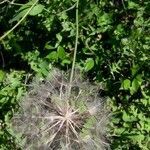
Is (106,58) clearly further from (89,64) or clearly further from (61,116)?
(61,116)

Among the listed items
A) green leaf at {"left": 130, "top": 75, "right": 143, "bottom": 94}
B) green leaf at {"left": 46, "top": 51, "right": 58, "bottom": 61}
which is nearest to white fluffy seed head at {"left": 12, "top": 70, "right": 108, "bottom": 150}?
green leaf at {"left": 46, "top": 51, "right": 58, "bottom": 61}

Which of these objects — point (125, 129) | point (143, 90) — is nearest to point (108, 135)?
point (125, 129)

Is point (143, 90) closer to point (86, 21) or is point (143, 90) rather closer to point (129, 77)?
point (129, 77)

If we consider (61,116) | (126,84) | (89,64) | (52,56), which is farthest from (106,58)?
(61,116)

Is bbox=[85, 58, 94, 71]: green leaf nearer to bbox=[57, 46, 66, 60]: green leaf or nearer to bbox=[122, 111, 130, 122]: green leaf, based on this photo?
bbox=[57, 46, 66, 60]: green leaf

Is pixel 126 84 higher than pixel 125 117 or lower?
higher

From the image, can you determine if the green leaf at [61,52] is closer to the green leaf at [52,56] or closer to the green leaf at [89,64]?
the green leaf at [52,56]
